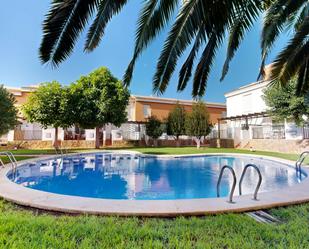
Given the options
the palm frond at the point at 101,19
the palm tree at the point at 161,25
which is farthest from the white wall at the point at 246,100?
the palm frond at the point at 101,19

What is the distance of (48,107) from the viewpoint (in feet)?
62.2

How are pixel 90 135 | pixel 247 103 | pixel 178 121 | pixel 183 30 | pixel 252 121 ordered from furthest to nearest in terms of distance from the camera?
1. pixel 247 103
2. pixel 90 135
3. pixel 252 121
4. pixel 178 121
5. pixel 183 30

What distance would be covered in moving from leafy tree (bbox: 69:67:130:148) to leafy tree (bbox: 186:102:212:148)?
267 inches

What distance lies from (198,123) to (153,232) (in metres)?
20.8

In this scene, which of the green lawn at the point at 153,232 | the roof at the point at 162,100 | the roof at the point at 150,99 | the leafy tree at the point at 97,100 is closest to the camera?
the green lawn at the point at 153,232

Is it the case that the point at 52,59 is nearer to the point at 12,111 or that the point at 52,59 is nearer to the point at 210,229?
the point at 210,229

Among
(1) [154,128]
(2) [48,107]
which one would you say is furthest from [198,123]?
(2) [48,107]

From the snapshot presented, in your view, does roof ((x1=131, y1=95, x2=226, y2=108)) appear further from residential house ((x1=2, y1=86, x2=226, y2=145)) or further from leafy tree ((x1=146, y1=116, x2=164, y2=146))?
leafy tree ((x1=146, y1=116, x2=164, y2=146))

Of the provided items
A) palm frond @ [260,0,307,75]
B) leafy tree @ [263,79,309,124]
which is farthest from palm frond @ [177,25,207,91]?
leafy tree @ [263,79,309,124]

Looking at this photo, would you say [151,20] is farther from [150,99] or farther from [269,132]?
[150,99]

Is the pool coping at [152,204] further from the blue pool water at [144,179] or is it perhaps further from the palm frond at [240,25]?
the palm frond at [240,25]

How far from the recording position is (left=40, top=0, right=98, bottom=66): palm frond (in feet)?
9.25

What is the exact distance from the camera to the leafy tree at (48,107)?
1883cm

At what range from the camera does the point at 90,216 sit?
11.9 ft
